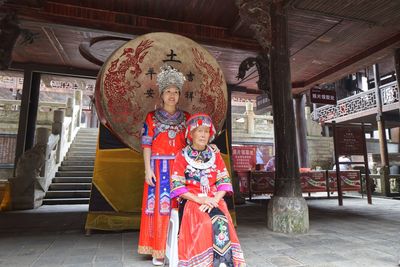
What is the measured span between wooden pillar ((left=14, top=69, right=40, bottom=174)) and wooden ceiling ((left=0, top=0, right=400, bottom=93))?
1.64ft

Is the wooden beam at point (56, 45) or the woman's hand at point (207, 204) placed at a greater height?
the wooden beam at point (56, 45)

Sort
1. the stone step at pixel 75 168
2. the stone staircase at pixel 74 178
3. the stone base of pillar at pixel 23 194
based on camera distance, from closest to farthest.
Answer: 1. the stone base of pillar at pixel 23 194
2. the stone staircase at pixel 74 178
3. the stone step at pixel 75 168

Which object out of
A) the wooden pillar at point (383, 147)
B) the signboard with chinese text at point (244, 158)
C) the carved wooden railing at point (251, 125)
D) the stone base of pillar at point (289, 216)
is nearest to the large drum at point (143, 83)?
the stone base of pillar at point (289, 216)

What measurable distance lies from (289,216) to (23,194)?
5.82m

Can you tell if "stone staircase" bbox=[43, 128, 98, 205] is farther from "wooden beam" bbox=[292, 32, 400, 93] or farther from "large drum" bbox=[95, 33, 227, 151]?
"wooden beam" bbox=[292, 32, 400, 93]

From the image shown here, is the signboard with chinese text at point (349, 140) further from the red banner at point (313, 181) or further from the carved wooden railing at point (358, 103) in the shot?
the carved wooden railing at point (358, 103)

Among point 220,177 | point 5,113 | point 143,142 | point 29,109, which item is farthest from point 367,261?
point 5,113

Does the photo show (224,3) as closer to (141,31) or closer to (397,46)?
(141,31)

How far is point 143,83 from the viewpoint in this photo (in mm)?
3307

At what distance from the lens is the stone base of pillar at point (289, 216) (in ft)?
12.2

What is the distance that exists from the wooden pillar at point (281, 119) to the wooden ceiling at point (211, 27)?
0.47 metres

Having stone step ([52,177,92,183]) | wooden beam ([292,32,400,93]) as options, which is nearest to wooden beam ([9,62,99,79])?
stone step ([52,177,92,183])

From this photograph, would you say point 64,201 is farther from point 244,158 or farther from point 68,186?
point 244,158

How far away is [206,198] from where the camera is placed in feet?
6.29
